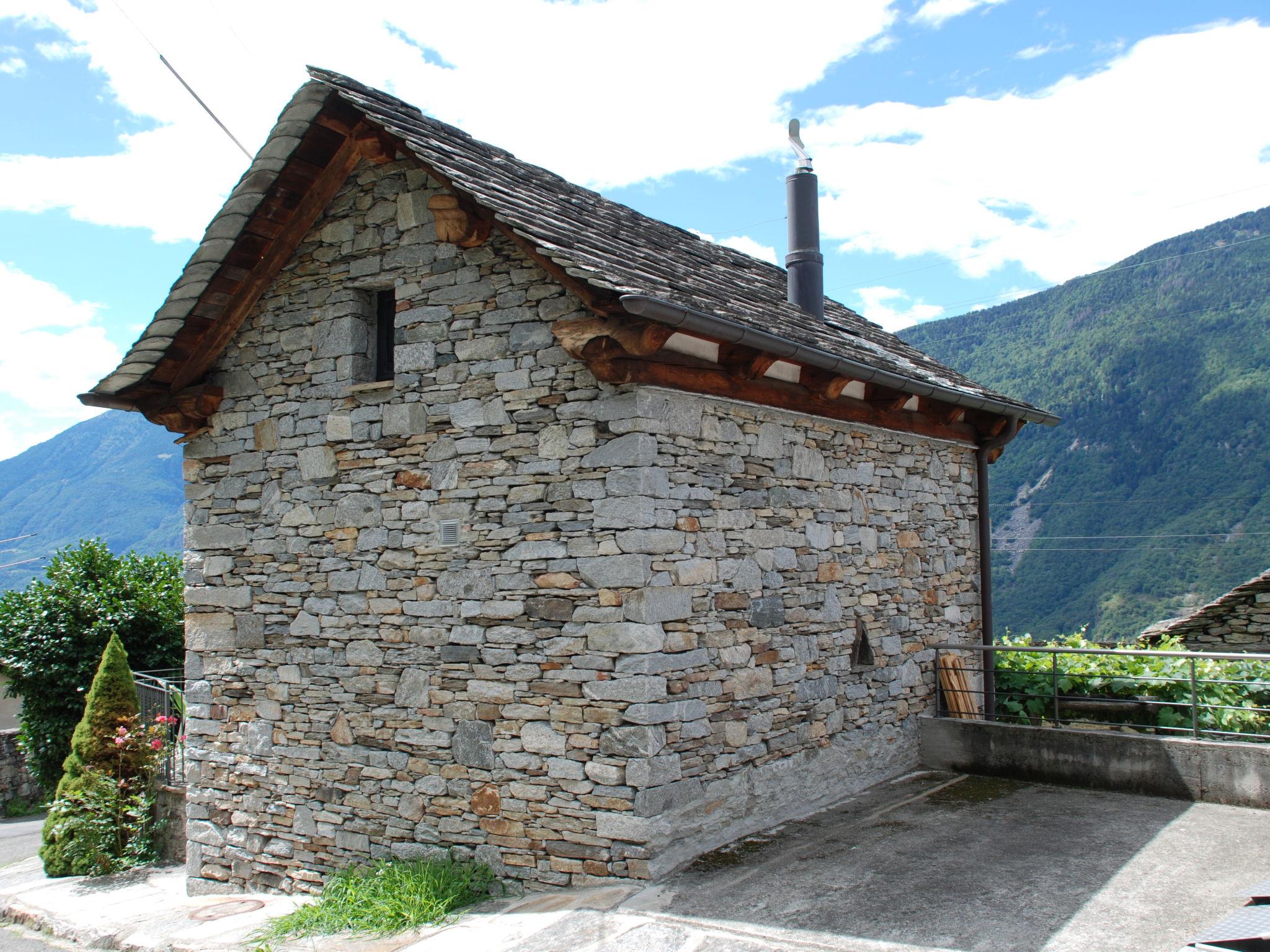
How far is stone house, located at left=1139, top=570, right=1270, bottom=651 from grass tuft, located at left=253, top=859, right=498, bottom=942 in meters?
9.98

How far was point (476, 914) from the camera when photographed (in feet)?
20.1

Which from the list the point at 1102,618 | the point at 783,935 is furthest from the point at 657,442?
the point at 1102,618

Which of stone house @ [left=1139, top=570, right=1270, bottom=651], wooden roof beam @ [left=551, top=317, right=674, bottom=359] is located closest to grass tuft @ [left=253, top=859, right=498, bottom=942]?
wooden roof beam @ [left=551, top=317, right=674, bottom=359]

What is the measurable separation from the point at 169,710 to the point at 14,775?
8.44 meters

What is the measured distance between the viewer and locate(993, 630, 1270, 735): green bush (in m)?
8.20

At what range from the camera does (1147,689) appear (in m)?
8.56

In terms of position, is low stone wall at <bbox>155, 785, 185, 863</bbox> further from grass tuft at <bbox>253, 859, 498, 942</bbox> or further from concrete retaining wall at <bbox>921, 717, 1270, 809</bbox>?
concrete retaining wall at <bbox>921, 717, 1270, 809</bbox>

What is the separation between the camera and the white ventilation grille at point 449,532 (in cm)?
680

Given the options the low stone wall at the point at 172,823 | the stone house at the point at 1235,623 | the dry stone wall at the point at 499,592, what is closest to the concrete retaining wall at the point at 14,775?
the low stone wall at the point at 172,823

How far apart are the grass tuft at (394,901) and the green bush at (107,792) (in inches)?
154

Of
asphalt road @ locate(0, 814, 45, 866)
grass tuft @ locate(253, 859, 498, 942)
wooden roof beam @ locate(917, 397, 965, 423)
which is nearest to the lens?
grass tuft @ locate(253, 859, 498, 942)

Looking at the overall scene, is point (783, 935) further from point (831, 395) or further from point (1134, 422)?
point (1134, 422)

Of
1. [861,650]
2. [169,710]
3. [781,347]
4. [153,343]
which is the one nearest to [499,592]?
[781,347]

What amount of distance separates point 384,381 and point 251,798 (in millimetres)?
3447
